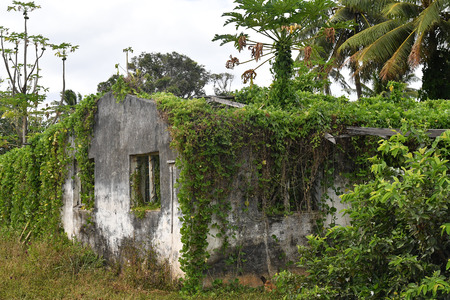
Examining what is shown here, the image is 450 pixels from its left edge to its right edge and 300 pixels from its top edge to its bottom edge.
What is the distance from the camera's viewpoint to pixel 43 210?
1270 centimetres

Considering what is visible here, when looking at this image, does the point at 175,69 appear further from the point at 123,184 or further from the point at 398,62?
the point at 123,184

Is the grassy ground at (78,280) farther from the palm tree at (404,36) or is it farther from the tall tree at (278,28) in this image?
the palm tree at (404,36)

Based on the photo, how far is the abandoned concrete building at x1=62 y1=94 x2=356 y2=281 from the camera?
7.98m

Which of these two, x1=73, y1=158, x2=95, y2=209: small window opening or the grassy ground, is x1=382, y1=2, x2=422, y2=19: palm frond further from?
the grassy ground

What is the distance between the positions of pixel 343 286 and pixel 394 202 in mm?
1197

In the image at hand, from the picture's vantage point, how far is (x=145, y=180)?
9.33 m

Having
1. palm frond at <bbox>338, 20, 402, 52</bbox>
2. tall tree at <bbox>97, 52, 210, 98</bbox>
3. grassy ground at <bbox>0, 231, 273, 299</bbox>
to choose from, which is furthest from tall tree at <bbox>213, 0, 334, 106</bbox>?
tall tree at <bbox>97, 52, 210, 98</bbox>

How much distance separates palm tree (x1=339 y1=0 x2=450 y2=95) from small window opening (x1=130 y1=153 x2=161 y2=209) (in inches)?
514

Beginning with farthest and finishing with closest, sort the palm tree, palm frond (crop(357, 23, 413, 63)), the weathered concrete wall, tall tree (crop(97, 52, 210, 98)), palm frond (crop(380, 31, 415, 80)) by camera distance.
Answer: tall tree (crop(97, 52, 210, 98)) → palm frond (crop(357, 23, 413, 63)) → palm frond (crop(380, 31, 415, 80)) → the palm tree → the weathered concrete wall

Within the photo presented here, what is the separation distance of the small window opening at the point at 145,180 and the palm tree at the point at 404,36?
1306cm

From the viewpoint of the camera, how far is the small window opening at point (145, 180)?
351 inches

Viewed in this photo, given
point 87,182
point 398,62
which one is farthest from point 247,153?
point 398,62

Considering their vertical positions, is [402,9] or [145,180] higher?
[402,9]

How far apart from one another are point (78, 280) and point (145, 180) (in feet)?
7.37
